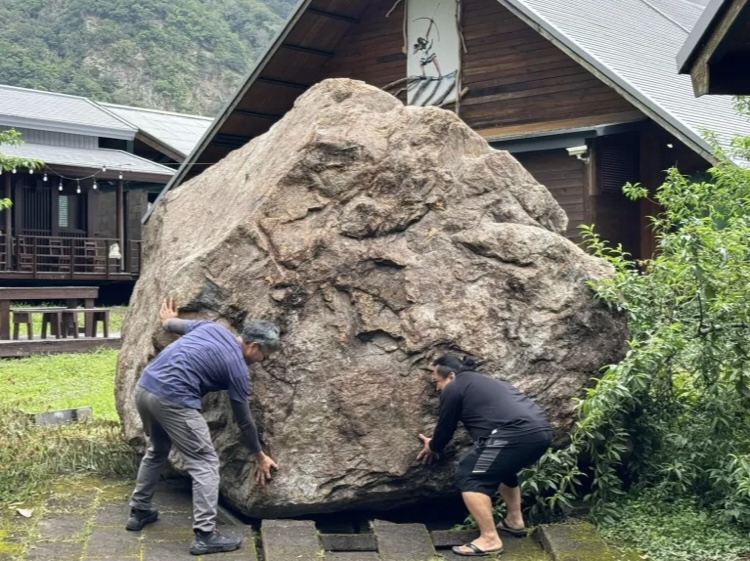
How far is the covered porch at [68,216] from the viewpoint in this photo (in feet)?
77.9

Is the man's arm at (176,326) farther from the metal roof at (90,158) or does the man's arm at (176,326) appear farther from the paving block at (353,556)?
the metal roof at (90,158)

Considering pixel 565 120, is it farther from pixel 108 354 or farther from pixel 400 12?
pixel 108 354

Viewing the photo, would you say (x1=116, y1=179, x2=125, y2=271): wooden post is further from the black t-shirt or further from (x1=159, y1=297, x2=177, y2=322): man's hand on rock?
the black t-shirt

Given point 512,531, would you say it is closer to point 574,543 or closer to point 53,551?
point 574,543

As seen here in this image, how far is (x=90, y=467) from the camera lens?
25.2 feet

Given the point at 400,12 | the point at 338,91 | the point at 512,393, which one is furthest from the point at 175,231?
the point at 400,12

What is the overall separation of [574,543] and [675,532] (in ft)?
2.06

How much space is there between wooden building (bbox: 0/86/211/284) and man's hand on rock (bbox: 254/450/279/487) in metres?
18.0

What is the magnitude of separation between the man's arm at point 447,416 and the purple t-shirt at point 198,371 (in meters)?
1.19

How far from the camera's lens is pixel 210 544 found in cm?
602

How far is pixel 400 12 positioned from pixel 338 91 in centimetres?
997

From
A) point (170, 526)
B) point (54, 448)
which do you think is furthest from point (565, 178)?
point (170, 526)

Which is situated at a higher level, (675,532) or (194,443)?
(194,443)

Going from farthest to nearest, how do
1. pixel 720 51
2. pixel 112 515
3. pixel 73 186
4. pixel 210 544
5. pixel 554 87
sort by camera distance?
pixel 73 186
pixel 554 87
pixel 112 515
pixel 210 544
pixel 720 51
